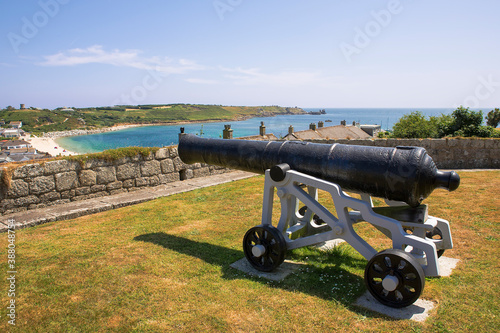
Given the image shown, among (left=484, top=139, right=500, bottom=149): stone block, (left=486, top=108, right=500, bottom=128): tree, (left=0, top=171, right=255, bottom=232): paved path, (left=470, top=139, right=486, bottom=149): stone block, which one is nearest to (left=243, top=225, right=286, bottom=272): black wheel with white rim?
(left=0, top=171, right=255, bottom=232): paved path

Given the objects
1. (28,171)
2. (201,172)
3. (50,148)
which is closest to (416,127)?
(201,172)

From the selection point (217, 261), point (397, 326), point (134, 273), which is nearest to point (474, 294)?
point (397, 326)

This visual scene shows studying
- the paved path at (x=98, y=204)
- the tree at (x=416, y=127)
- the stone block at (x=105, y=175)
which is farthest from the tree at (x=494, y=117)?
the stone block at (x=105, y=175)

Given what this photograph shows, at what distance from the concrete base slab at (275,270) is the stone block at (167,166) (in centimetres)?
504

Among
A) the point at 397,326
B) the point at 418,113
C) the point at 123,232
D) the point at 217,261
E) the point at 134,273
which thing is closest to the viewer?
the point at 397,326

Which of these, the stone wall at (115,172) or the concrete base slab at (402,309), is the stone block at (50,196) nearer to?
the stone wall at (115,172)

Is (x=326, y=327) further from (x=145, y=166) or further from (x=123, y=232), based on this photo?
(x=145, y=166)

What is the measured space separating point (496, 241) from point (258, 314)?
3.57 m

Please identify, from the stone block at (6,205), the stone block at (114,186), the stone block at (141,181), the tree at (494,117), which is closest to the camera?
the stone block at (6,205)

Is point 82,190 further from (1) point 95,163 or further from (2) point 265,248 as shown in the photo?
(2) point 265,248

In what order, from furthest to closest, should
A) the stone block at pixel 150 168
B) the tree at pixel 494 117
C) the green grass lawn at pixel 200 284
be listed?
the tree at pixel 494 117 → the stone block at pixel 150 168 → the green grass lawn at pixel 200 284

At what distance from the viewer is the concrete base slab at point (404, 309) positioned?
3.02m

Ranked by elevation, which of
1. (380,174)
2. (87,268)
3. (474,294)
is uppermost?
(380,174)

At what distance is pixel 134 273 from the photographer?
392cm
